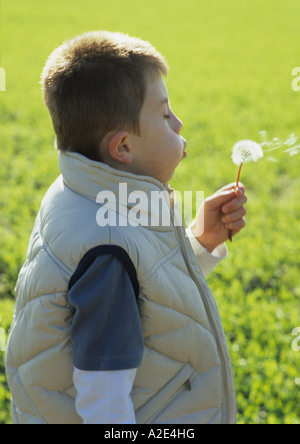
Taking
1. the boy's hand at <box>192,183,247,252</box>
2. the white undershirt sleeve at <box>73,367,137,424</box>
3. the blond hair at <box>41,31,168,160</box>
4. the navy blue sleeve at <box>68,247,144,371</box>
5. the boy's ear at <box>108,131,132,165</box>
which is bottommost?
the white undershirt sleeve at <box>73,367,137,424</box>

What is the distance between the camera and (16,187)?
5.51 m

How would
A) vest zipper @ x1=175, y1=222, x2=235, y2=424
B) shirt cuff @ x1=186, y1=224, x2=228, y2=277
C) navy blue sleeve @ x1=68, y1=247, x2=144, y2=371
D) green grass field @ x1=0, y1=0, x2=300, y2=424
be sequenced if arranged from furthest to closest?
green grass field @ x1=0, y1=0, x2=300, y2=424 < shirt cuff @ x1=186, y1=224, x2=228, y2=277 < vest zipper @ x1=175, y1=222, x2=235, y2=424 < navy blue sleeve @ x1=68, y1=247, x2=144, y2=371

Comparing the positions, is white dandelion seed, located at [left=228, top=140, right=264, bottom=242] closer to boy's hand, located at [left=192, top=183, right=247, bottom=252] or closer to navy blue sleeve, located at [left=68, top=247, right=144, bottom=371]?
boy's hand, located at [left=192, top=183, right=247, bottom=252]

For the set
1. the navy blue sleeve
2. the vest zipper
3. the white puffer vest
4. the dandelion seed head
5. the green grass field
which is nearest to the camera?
the navy blue sleeve

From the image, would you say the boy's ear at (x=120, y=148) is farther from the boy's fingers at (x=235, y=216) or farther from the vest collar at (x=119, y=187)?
the boy's fingers at (x=235, y=216)

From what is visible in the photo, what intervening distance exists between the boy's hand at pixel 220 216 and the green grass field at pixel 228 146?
0.60 feet

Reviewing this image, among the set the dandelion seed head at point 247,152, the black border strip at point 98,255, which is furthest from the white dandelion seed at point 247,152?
the black border strip at point 98,255

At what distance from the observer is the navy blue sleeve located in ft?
4.00

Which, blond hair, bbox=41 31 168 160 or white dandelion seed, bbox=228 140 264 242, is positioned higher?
blond hair, bbox=41 31 168 160

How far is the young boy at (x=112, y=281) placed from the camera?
124 centimetres

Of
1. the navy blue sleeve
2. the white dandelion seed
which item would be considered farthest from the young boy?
the white dandelion seed

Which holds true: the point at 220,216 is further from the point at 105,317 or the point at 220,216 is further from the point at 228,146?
the point at 228,146

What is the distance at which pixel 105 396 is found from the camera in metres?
1.23

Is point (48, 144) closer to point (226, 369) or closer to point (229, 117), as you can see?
point (229, 117)
